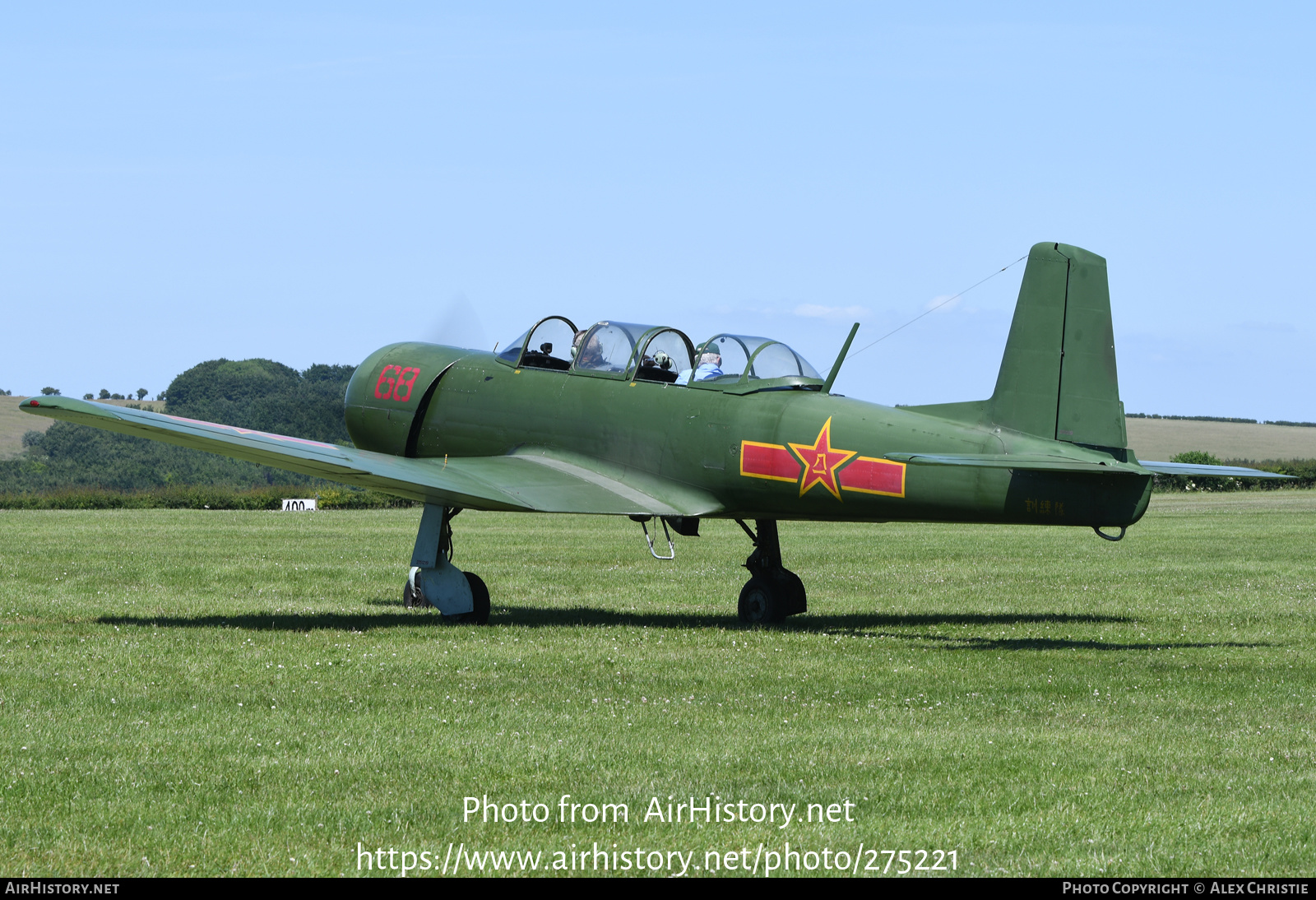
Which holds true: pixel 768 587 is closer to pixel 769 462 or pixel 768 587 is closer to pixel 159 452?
pixel 769 462

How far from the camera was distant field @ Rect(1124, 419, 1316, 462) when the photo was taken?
81.2 m

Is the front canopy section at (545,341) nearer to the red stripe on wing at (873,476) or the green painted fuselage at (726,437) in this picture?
the green painted fuselage at (726,437)

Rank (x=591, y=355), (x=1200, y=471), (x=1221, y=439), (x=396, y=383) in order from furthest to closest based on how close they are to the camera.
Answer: (x=1221, y=439) < (x=396, y=383) < (x=591, y=355) < (x=1200, y=471)

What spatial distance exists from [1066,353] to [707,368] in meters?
3.81

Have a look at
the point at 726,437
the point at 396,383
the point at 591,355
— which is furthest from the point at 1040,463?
the point at 396,383

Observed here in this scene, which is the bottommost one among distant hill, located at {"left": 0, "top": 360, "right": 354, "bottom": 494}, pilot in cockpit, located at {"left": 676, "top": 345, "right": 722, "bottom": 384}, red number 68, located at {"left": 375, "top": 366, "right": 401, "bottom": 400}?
distant hill, located at {"left": 0, "top": 360, "right": 354, "bottom": 494}

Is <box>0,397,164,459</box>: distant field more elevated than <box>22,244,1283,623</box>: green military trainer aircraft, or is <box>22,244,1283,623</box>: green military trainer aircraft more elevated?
<box>22,244,1283,623</box>: green military trainer aircraft

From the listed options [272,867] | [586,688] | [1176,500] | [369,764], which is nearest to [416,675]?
[586,688]

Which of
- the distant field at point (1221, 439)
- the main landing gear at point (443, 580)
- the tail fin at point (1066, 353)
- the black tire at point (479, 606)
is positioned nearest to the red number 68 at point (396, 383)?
the main landing gear at point (443, 580)

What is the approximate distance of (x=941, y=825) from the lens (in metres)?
6.42

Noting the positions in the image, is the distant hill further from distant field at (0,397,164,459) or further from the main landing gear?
the main landing gear

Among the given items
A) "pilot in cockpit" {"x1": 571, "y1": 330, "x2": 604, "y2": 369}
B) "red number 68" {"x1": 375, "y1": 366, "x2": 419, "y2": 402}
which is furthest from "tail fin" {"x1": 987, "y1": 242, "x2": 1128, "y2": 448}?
"red number 68" {"x1": 375, "y1": 366, "x2": 419, "y2": 402}

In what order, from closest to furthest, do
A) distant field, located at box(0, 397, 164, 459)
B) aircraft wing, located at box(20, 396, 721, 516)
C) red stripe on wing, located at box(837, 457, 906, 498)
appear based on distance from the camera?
red stripe on wing, located at box(837, 457, 906, 498) < aircraft wing, located at box(20, 396, 721, 516) < distant field, located at box(0, 397, 164, 459)

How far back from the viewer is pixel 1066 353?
1288cm
